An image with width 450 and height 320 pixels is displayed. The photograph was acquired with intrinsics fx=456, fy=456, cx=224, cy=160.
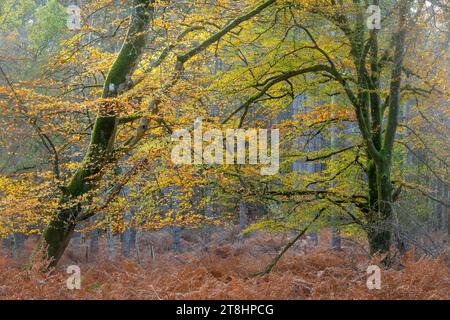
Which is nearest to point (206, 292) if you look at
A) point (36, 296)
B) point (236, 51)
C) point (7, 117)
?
point (36, 296)

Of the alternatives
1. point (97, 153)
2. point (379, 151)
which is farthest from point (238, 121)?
point (379, 151)

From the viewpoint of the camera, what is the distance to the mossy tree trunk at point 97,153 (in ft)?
29.6

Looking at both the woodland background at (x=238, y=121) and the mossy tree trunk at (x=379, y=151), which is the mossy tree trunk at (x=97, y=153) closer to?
the woodland background at (x=238, y=121)

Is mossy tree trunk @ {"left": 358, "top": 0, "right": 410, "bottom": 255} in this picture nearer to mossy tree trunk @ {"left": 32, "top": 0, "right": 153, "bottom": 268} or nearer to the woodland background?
the woodland background

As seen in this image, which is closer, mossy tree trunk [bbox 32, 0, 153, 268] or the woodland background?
the woodland background

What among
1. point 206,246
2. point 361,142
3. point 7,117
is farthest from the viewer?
point 206,246

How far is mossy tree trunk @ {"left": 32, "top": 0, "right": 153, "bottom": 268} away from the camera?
29.6 ft

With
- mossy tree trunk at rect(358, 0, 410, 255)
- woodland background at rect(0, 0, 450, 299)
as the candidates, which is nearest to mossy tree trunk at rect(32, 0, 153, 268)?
woodland background at rect(0, 0, 450, 299)

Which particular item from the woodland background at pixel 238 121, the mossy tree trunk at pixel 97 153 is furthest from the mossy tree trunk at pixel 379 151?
the mossy tree trunk at pixel 97 153

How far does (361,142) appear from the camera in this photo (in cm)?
1041

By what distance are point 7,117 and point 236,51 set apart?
19.7 feet

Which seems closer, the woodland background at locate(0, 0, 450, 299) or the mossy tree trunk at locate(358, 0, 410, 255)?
the woodland background at locate(0, 0, 450, 299)
